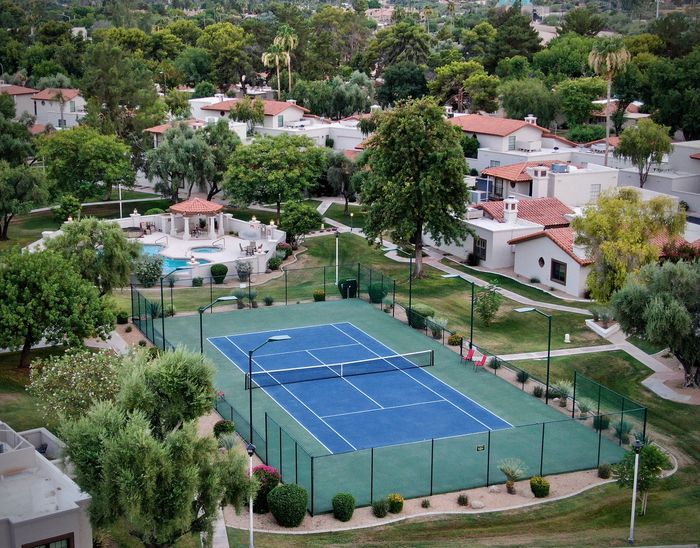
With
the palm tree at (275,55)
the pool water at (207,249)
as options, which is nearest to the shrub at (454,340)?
the pool water at (207,249)

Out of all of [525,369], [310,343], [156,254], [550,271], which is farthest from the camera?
[156,254]

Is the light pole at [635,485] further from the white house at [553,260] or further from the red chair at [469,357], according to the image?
the white house at [553,260]

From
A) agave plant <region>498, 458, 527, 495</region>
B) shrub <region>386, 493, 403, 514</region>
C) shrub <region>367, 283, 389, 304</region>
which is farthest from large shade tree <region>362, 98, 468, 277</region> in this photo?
shrub <region>386, 493, 403, 514</region>

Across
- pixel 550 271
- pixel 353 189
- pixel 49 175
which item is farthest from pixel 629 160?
pixel 49 175

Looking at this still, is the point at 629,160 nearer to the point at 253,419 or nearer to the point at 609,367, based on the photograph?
the point at 609,367

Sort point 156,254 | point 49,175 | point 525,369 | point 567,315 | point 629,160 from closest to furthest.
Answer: point 525,369 < point 567,315 < point 156,254 < point 49,175 < point 629,160

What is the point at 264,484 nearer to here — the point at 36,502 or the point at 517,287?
the point at 36,502

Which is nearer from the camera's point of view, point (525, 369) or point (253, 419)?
point (253, 419)
